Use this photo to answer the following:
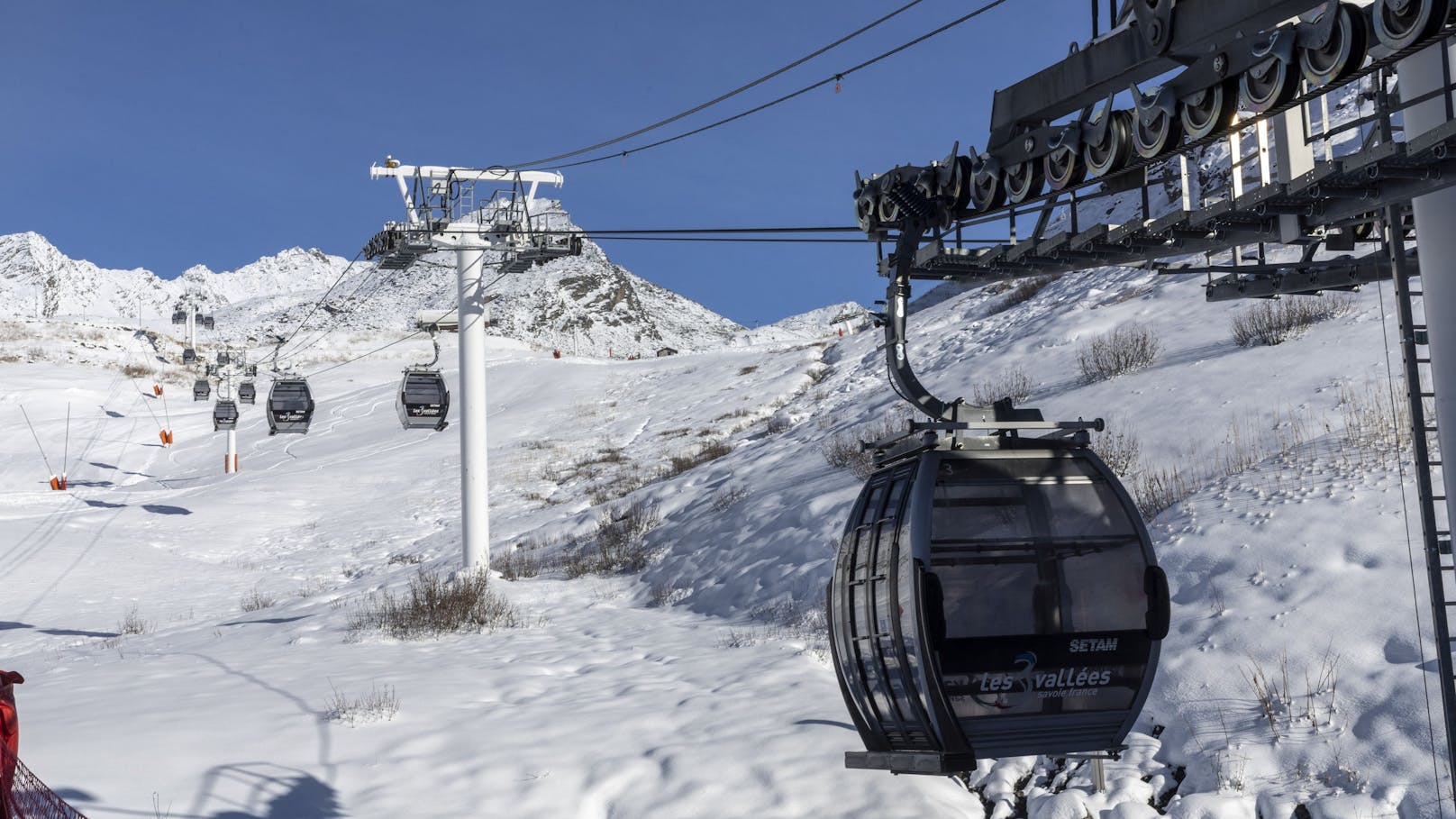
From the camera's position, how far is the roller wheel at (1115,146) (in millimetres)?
6438

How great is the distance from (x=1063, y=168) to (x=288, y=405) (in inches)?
1060

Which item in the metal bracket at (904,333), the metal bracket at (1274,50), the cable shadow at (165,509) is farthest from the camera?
the cable shadow at (165,509)

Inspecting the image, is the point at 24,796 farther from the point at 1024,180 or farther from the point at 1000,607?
the point at 1024,180

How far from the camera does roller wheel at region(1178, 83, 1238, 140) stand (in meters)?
5.79

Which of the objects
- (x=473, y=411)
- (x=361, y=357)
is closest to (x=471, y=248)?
(x=473, y=411)

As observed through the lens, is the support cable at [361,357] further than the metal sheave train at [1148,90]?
Yes

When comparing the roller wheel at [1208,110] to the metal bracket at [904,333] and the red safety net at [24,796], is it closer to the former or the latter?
the metal bracket at [904,333]

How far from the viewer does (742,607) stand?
13.4 meters

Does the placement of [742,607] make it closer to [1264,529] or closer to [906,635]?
[1264,529]

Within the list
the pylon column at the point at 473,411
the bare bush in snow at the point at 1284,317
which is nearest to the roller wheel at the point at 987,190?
the bare bush in snow at the point at 1284,317

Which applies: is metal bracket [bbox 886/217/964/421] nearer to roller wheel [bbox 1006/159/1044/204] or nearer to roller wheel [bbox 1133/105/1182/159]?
roller wheel [bbox 1006/159/1044/204]

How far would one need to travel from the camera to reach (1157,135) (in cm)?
618

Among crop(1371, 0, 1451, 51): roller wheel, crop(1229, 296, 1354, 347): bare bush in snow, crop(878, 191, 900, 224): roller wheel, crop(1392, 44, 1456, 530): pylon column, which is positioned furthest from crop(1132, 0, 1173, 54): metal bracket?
crop(1229, 296, 1354, 347): bare bush in snow

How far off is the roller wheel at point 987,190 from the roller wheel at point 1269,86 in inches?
65.9
